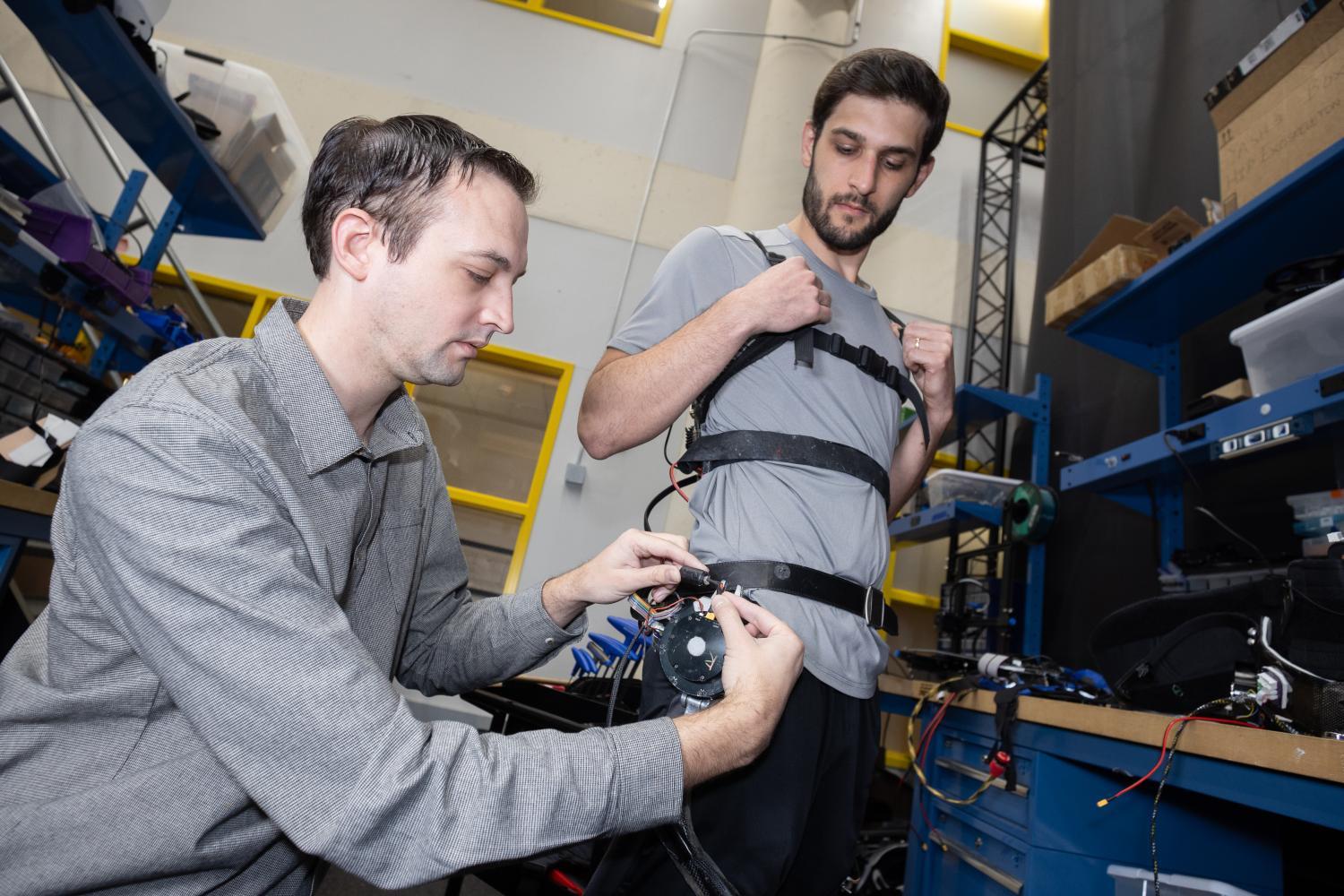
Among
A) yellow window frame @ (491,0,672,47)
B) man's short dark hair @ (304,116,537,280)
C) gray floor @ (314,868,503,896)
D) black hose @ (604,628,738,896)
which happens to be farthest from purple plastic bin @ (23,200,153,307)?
yellow window frame @ (491,0,672,47)

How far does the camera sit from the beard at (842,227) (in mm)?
1306

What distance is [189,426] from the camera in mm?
687

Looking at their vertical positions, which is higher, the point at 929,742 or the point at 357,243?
the point at 357,243

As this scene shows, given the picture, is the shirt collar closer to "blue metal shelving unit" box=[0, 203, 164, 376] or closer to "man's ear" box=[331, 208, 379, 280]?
"man's ear" box=[331, 208, 379, 280]

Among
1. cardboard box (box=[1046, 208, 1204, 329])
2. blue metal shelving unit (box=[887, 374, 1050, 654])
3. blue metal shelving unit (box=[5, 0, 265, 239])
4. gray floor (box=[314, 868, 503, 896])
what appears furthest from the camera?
blue metal shelving unit (box=[887, 374, 1050, 654])

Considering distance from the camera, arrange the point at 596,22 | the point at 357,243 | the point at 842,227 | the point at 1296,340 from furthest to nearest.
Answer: the point at 596,22
the point at 1296,340
the point at 842,227
the point at 357,243

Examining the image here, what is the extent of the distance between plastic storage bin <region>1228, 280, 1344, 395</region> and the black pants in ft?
5.00

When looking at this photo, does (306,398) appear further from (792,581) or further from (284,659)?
(792,581)

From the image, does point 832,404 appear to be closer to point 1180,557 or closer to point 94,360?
point 1180,557

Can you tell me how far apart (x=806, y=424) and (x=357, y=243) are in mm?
642

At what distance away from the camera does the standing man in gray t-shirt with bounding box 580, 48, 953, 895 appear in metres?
0.92

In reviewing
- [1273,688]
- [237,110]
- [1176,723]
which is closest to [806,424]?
[1176,723]

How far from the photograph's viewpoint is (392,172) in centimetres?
99

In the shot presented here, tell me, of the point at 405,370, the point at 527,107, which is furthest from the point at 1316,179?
the point at 527,107
